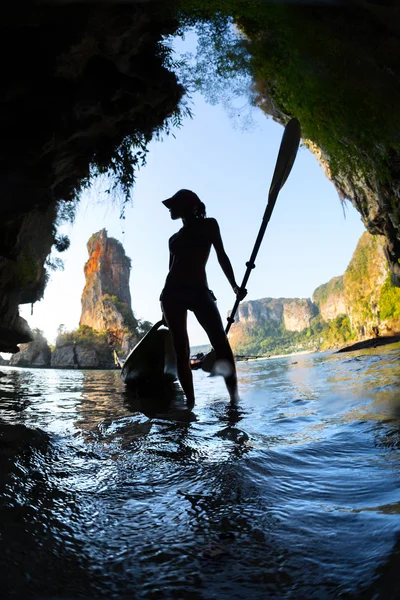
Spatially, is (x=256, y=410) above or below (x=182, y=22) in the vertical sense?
below

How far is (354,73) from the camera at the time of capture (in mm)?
6355

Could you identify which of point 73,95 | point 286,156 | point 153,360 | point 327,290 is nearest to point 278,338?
point 327,290

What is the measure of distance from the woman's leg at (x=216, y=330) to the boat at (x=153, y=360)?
177 centimetres

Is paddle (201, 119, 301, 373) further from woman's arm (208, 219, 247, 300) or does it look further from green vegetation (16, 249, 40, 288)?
green vegetation (16, 249, 40, 288)

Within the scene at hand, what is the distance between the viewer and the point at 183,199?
12.0 ft

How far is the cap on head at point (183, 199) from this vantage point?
364 centimetres

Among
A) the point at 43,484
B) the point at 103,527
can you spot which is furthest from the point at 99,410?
the point at 103,527

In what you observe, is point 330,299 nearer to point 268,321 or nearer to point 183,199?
point 268,321

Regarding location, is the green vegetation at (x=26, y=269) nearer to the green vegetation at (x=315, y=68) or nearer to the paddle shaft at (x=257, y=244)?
the green vegetation at (x=315, y=68)

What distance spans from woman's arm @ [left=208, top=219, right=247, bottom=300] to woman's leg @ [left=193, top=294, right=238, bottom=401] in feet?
1.12

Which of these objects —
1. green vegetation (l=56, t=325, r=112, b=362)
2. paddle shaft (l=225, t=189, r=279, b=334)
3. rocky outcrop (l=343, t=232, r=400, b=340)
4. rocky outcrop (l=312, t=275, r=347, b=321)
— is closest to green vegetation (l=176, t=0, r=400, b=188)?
paddle shaft (l=225, t=189, r=279, b=334)

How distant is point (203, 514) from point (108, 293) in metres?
87.6

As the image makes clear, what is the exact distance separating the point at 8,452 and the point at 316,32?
7.80 metres

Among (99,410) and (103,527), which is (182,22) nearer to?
(99,410)
